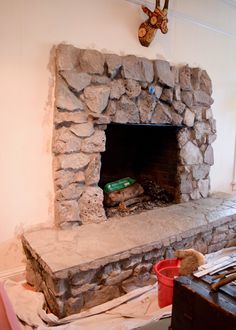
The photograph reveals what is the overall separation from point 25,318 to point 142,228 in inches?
39.3

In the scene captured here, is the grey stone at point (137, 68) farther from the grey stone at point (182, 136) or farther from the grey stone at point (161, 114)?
the grey stone at point (182, 136)

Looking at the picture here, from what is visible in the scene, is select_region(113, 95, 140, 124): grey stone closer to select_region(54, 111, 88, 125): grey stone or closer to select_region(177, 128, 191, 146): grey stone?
select_region(54, 111, 88, 125): grey stone

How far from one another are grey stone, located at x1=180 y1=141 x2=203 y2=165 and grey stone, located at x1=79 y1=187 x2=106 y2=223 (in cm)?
102

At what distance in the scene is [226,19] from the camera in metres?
2.90

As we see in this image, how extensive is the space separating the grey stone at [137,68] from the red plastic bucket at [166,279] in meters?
1.45

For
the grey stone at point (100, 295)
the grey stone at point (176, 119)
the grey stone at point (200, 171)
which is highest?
the grey stone at point (176, 119)

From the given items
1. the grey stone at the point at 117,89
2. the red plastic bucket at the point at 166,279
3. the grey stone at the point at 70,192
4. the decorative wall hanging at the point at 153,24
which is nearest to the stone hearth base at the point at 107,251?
the red plastic bucket at the point at 166,279

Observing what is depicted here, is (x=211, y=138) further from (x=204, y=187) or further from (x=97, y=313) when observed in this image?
(x=97, y=313)

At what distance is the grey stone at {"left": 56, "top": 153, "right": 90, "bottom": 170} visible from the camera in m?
2.03

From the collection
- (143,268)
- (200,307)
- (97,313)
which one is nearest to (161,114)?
(143,268)

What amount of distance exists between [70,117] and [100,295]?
1.23 m

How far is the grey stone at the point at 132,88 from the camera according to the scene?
2260mm

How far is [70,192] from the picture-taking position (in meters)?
2.08

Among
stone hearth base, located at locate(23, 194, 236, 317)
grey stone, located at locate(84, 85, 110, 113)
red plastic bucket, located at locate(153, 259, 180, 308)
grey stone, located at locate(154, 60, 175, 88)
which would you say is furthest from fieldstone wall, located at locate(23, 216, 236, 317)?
grey stone, located at locate(154, 60, 175, 88)
